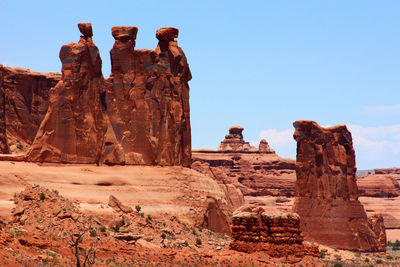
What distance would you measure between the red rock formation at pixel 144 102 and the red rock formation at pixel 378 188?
8581 cm

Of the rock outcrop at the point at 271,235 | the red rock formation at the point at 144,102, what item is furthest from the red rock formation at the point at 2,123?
the rock outcrop at the point at 271,235

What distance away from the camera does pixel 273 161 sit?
153 m

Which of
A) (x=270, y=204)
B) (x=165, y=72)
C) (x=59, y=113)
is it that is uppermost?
(x=165, y=72)

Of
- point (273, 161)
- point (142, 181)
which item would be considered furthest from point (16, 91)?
point (273, 161)

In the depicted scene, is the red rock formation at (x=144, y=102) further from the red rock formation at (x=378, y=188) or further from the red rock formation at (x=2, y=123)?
the red rock formation at (x=378, y=188)

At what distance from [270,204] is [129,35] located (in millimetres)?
73903

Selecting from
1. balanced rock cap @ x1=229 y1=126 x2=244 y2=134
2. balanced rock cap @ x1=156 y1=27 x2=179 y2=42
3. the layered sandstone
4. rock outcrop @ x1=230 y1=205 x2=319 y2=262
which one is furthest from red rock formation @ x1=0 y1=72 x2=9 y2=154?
balanced rock cap @ x1=229 y1=126 x2=244 y2=134

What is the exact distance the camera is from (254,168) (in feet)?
498

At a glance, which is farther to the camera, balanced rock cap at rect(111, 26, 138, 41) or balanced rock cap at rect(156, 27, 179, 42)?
balanced rock cap at rect(156, 27, 179, 42)

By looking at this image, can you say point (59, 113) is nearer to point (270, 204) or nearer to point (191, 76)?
point (191, 76)

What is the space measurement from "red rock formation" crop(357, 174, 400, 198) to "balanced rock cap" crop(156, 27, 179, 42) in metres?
86.1

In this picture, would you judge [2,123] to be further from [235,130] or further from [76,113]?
[235,130]

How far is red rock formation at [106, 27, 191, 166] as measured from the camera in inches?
2490

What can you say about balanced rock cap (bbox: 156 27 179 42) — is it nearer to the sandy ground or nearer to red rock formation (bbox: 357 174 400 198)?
the sandy ground
